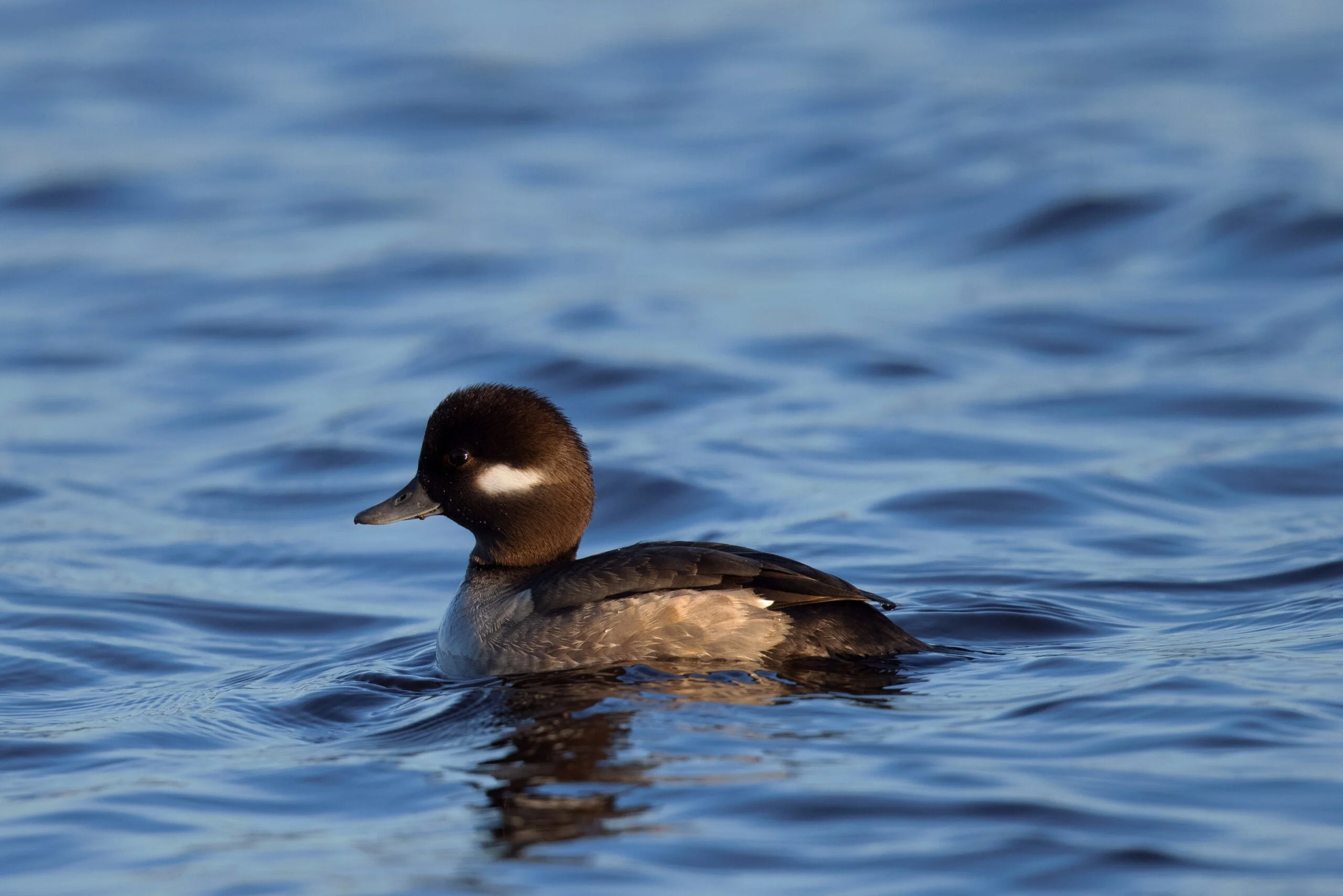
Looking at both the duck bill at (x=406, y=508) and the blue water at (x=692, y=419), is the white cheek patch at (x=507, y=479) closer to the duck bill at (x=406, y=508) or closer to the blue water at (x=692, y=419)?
the duck bill at (x=406, y=508)

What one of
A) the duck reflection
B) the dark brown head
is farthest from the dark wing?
the dark brown head

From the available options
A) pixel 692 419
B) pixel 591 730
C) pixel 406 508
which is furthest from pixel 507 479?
pixel 692 419

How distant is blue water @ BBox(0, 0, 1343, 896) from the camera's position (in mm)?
5488

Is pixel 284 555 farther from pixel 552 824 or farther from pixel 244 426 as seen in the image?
pixel 552 824

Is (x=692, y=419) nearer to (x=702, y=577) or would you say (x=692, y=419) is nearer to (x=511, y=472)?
(x=511, y=472)

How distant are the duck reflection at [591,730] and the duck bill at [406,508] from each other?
1.10m

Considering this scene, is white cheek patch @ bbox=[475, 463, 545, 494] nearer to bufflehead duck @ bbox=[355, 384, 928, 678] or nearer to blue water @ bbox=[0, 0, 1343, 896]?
bufflehead duck @ bbox=[355, 384, 928, 678]

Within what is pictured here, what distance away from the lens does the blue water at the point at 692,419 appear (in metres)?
5.49

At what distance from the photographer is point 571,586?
696 centimetres

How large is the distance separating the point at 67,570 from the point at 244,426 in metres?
2.80

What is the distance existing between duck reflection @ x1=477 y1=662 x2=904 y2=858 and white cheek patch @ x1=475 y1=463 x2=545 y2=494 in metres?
0.88

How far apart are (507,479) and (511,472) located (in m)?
0.04

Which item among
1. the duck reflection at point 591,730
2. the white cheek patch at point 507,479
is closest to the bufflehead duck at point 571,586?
the white cheek patch at point 507,479

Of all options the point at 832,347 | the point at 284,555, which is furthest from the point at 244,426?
the point at 832,347
